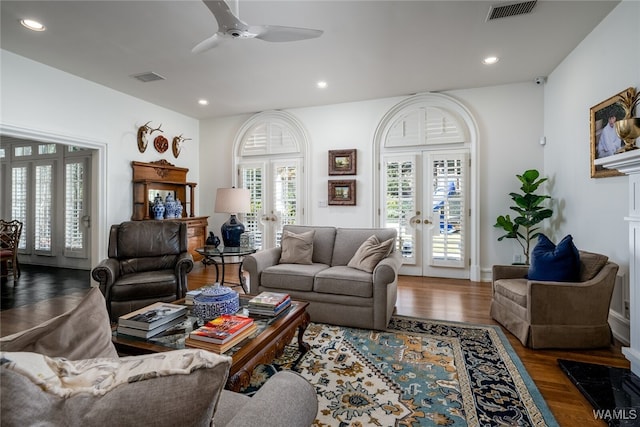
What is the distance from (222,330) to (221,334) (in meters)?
0.05

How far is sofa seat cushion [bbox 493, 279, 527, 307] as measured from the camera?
2.71 metres

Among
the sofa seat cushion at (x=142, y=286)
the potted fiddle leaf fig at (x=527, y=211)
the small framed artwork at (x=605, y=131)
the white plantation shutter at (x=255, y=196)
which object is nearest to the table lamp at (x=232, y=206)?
the sofa seat cushion at (x=142, y=286)

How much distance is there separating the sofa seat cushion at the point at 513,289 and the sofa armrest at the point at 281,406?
2416 mm

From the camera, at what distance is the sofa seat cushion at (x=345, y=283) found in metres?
2.93

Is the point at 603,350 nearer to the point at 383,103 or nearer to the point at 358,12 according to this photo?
the point at 358,12

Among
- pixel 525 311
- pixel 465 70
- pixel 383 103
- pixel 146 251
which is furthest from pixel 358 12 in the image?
pixel 146 251

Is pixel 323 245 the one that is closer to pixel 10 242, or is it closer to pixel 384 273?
pixel 384 273

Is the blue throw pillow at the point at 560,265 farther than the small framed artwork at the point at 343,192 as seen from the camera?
No

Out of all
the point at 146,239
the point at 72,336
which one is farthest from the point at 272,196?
the point at 72,336

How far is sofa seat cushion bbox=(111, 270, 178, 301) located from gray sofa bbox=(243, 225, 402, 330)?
0.80m

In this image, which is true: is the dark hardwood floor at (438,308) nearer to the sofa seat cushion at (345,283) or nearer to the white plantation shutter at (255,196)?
the sofa seat cushion at (345,283)

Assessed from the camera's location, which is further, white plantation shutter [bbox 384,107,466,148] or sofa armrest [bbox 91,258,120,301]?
white plantation shutter [bbox 384,107,466,148]

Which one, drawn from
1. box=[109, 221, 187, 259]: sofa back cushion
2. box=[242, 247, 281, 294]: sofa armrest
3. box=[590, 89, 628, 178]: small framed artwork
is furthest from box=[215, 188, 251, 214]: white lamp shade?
box=[590, 89, 628, 178]: small framed artwork

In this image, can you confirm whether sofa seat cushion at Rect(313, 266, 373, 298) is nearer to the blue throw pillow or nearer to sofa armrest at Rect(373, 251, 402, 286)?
sofa armrest at Rect(373, 251, 402, 286)
